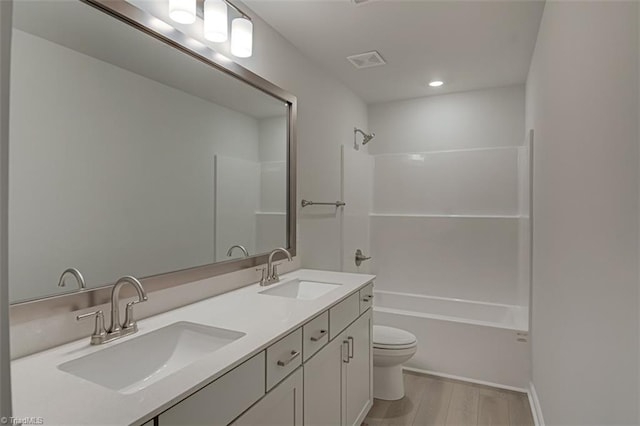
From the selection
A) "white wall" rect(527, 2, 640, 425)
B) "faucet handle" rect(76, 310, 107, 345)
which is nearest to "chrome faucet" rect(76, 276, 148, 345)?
"faucet handle" rect(76, 310, 107, 345)

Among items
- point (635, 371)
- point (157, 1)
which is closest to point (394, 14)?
point (157, 1)

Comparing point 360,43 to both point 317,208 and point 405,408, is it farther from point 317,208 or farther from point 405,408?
point 405,408

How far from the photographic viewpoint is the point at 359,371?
2.05 m

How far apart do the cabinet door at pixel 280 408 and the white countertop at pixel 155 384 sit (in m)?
0.18

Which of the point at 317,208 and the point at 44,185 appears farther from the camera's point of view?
the point at 317,208

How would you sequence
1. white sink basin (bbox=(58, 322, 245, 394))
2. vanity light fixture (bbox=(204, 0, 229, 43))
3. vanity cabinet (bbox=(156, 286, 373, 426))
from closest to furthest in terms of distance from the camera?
vanity cabinet (bbox=(156, 286, 373, 426))
white sink basin (bbox=(58, 322, 245, 394))
vanity light fixture (bbox=(204, 0, 229, 43))

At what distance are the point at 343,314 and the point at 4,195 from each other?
1555mm

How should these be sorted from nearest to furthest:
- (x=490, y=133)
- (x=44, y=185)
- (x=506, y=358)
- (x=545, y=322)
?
(x=44, y=185)
(x=545, y=322)
(x=506, y=358)
(x=490, y=133)

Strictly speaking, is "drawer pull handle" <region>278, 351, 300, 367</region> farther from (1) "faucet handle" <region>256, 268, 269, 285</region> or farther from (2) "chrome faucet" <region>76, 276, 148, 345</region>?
(1) "faucet handle" <region>256, 268, 269, 285</region>

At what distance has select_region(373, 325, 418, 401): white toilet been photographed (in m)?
2.44

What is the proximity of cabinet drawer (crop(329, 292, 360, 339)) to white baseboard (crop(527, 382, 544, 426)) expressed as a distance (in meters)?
1.24

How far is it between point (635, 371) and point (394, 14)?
1986 mm

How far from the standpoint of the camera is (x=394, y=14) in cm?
208

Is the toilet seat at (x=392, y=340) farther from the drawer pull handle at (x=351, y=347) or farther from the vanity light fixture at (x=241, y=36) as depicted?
the vanity light fixture at (x=241, y=36)
